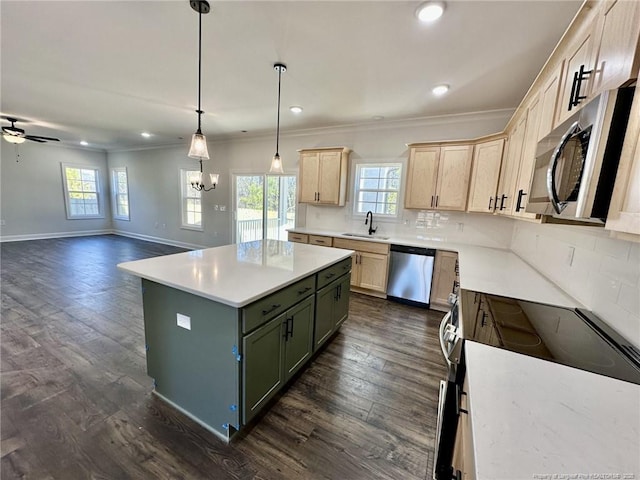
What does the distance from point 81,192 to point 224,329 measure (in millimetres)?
9442

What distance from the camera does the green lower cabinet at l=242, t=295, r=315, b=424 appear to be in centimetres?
153

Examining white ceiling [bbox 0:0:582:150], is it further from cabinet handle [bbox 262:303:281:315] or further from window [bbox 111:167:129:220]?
window [bbox 111:167:129:220]

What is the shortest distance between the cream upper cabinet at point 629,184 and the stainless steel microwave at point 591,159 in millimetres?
27

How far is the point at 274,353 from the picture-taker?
173 centimetres

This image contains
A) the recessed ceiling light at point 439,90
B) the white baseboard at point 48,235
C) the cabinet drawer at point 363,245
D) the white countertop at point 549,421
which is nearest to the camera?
the white countertop at point 549,421

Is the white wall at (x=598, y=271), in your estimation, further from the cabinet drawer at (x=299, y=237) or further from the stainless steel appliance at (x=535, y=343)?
the cabinet drawer at (x=299, y=237)

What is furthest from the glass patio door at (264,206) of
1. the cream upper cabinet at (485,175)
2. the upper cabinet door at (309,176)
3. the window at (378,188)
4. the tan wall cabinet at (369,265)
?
the cream upper cabinet at (485,175)

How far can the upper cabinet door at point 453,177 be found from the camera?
3.40 meters

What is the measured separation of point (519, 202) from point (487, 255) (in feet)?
3.89

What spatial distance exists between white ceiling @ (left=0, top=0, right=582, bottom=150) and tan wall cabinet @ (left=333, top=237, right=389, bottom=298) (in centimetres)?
191

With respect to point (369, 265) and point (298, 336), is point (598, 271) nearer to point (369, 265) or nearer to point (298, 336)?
point (298, 336)

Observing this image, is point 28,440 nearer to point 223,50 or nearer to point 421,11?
point 223,50

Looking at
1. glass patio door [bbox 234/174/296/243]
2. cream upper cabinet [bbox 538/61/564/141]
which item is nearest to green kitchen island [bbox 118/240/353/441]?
cream upper cabinet [bbox 538/61/564/141]

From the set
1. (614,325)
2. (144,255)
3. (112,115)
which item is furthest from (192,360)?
(144,255)
